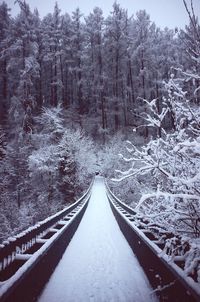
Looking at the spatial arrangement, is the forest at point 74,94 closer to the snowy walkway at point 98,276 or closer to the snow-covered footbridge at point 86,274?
the snowy walkway at point 98,276

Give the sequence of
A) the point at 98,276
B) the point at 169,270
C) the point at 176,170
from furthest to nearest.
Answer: the point at 98,276 → the point at 176,170 → the point at 169,270

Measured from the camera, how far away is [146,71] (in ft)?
144

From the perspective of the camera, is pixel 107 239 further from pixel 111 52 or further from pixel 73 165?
pixel 111 52

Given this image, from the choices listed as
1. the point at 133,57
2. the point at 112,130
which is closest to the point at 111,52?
the point at 133,57

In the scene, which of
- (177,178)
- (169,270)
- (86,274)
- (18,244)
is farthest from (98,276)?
(177,178)

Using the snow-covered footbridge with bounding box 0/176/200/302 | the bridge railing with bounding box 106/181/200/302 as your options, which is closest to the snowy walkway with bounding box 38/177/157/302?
the snow-covered footbridge with bounding box 0/176/200/302

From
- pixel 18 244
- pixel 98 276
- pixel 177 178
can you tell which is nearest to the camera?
pixel 177 178

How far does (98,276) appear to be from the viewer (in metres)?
4.32

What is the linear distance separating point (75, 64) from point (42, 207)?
38282 mm

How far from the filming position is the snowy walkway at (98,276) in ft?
11.6

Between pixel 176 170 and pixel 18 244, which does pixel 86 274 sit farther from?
pixel 176 170

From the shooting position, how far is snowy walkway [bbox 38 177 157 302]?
11.6 feet

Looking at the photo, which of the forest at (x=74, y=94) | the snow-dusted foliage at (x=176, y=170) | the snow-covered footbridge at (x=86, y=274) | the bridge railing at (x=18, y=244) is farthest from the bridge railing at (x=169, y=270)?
the forest at (x=74, y=94)

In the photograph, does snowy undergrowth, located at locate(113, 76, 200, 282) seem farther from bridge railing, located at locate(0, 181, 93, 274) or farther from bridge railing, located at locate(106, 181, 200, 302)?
bridge railing, located at locate(0, 181, 93, 274)
